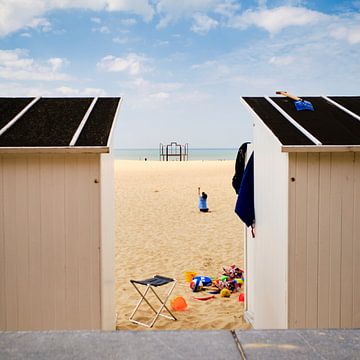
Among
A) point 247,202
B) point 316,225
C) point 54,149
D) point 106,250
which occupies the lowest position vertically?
point 106,250

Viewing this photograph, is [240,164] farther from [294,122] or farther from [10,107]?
[10,107]

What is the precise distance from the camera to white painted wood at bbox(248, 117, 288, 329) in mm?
4602

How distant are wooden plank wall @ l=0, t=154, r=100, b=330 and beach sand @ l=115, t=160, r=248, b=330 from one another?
157cm

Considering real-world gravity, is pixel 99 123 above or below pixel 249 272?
above

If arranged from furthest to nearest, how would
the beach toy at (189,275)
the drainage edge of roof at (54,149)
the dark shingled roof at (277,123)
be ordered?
the beach toy at (189,275) < the dark shingled roof at (277,123) < the drainage edge of roof at (54,149)

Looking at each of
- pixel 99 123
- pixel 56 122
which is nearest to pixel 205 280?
pixel 99 123

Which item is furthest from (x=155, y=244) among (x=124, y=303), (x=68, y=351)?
(x=68, y=351)

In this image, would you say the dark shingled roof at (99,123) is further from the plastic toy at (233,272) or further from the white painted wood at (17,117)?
the plastic toy at (233,272)

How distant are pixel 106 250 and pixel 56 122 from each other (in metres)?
1.67

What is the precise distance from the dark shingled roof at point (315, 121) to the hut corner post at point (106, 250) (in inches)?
78.7

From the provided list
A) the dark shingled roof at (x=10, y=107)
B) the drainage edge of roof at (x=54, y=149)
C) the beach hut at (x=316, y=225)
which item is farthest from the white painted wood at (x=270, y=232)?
the dark shingled roof at (x=10, y=107)

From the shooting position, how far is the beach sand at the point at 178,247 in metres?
6.46

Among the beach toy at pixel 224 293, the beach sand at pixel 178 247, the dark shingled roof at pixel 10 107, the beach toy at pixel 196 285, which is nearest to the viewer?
the dark shingled roof at pixel 10 107

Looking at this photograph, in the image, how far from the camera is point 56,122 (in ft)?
16.9
